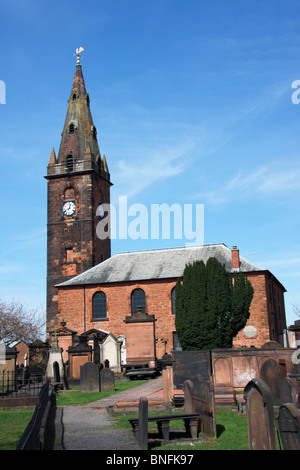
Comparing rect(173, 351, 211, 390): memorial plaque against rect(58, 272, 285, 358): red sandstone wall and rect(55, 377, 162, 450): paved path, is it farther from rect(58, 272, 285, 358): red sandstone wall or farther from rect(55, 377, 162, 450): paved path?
rect(58, 272, 285, 358): red sandstone wall

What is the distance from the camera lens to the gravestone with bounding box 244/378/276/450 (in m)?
7.09

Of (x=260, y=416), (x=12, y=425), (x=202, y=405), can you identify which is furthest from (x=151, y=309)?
(x=260, y=416)

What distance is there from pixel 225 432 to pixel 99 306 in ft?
98.5

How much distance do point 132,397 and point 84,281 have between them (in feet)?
80.5

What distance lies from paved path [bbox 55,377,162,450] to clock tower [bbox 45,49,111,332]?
28.3 meters

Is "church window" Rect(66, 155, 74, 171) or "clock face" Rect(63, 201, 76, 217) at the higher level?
"church window" Rect(66, 155, 74, 171)

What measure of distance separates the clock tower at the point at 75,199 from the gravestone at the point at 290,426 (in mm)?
36740

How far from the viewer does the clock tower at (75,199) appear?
4400cm

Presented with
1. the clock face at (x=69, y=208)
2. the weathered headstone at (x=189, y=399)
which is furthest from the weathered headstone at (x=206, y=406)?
the clock face at (x=69, y=208)

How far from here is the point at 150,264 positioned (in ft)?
131

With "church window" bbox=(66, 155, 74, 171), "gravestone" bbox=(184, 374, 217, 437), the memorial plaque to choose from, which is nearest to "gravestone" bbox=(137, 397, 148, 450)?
"gravestone" bbox=(184, 374, 217, 437)

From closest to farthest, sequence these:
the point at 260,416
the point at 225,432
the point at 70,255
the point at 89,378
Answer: the point at 260,416, the point at 225,432, the point at 89,378, the point at 70,255

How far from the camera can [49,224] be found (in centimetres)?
4584

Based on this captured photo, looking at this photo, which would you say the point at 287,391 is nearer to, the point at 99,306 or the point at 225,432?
the point at 225,432
